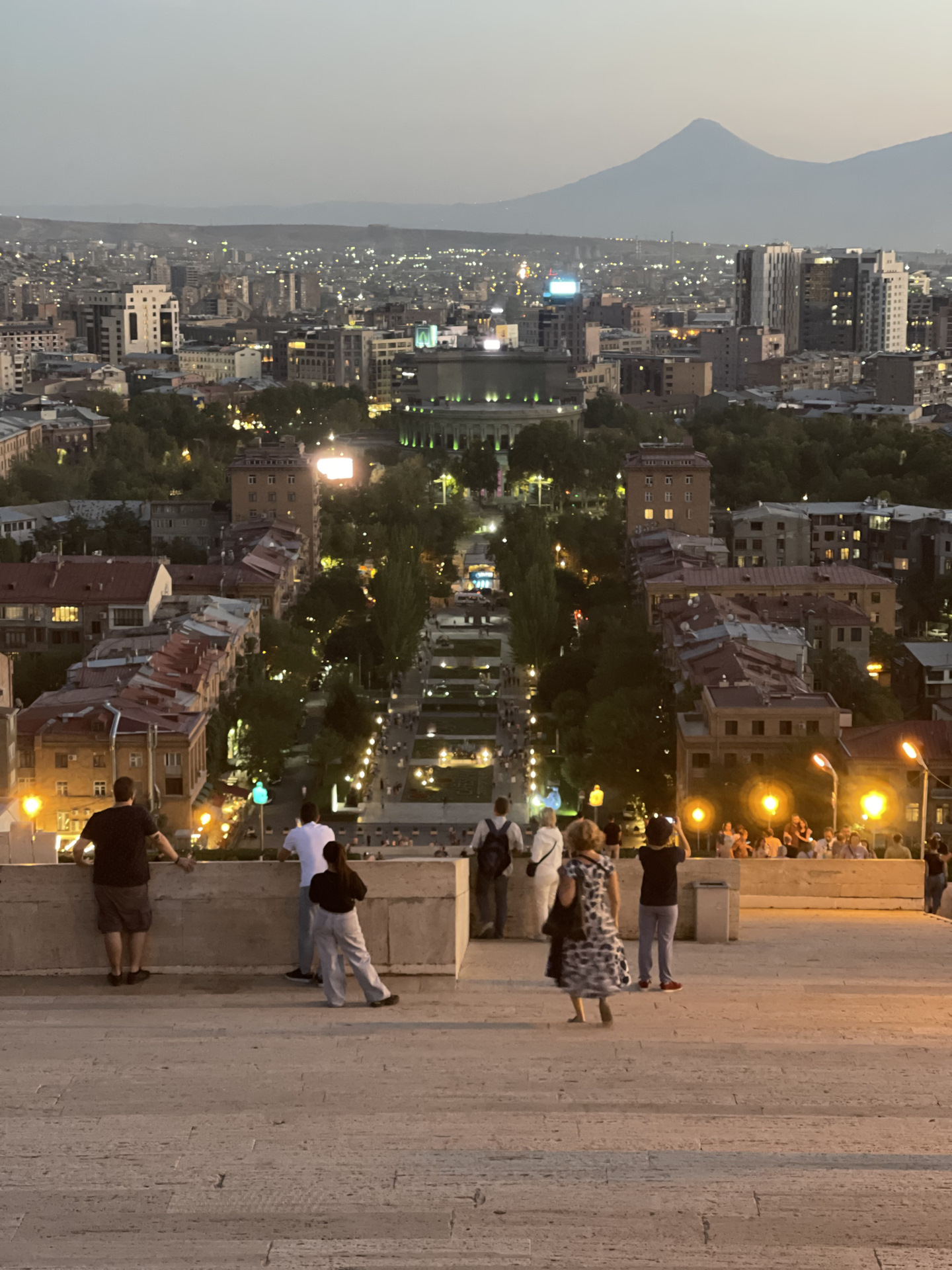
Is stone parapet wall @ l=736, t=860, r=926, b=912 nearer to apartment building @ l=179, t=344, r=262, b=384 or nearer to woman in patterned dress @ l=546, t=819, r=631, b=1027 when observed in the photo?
woman in patterned dress @ l=546, t=819, r=631, b=1027

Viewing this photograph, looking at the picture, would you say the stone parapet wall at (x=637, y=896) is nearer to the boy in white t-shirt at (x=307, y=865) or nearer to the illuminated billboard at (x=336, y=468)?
the boy in white t-shirt at (x=307, y=865)

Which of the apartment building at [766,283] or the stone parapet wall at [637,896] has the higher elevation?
the apartment building at [766,283]

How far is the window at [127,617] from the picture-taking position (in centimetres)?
3684

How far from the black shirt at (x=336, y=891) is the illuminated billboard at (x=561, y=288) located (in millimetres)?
120464

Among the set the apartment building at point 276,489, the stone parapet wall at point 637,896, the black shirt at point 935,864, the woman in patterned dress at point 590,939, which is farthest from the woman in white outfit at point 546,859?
the apartment building at point 276,489

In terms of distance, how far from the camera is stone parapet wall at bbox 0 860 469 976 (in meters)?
7.80

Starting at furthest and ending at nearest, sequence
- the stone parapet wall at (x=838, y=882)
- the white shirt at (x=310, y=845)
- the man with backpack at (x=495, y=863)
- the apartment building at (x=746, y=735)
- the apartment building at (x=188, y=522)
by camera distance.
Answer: the apartment building at (x=188, y=522) < the apartment building at (x=746, y=735) < the stone parapet wall at (x=838, y=882) < the man with backpack at (x=495, y=863) < the white shirt at (x=310, y=845)

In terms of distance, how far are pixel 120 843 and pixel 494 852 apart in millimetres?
1867

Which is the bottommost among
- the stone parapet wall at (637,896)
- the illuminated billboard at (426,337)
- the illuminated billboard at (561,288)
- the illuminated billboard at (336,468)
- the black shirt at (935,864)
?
the illuminated billboard at (336,468)

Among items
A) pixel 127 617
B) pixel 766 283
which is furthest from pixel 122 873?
pixel 766 283

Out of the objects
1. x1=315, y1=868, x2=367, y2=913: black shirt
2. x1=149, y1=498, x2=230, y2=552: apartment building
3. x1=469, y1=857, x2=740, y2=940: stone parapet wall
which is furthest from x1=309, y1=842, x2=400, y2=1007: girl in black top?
x1=149, y1=498, x2=230, y2=552: apartment building

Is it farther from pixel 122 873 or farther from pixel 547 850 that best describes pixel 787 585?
pixel 122 873

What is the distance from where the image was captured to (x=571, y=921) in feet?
23.4

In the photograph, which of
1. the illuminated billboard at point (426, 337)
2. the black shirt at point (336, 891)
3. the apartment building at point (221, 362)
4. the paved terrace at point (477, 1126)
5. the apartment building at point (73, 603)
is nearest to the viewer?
the paved terrace at point (477, 1126)
